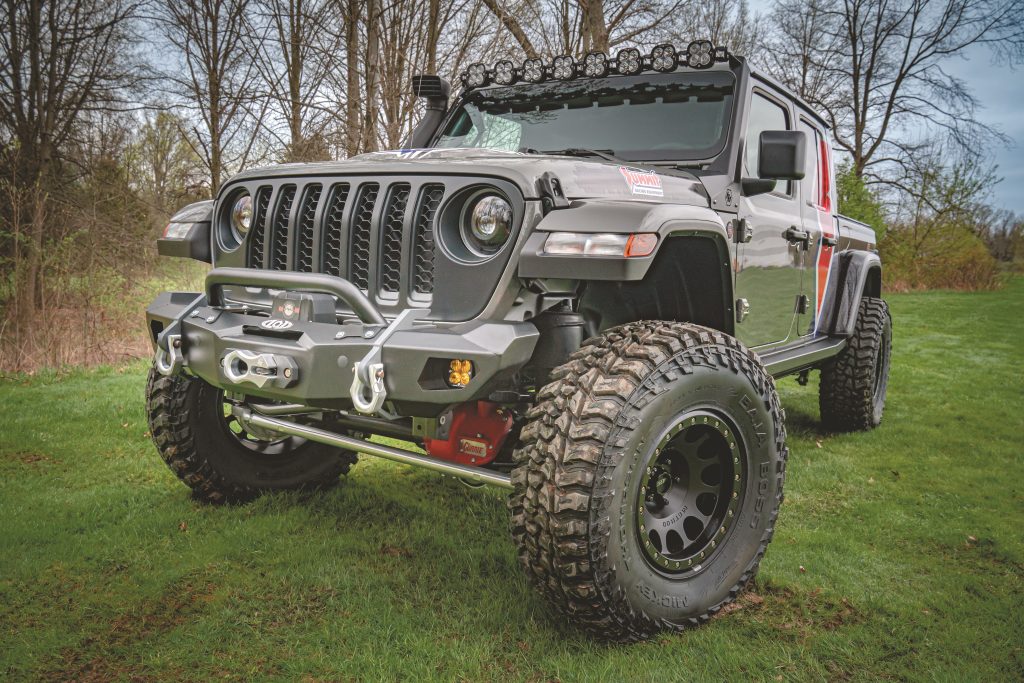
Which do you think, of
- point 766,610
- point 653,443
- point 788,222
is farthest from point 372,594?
point 788,222

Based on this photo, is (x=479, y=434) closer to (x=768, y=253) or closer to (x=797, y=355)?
(x=768, y=253)

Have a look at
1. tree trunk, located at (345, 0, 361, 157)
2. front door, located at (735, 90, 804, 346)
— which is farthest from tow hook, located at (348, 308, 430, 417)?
tree trunk, located at (345, 0, 361, 157)

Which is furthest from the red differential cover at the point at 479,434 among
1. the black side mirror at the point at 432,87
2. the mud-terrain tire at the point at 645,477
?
the black side mirror at the point at 432,87

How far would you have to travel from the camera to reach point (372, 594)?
302 centimetres

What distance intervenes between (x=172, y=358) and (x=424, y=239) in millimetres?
1099

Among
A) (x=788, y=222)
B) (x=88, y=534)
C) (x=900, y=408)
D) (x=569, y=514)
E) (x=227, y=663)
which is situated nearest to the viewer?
(x=569, y=514)

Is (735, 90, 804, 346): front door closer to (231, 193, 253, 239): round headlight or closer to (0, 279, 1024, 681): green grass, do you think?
(0, 279, 1024, 681): green grass

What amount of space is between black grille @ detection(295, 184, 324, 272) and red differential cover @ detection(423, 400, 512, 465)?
856mm

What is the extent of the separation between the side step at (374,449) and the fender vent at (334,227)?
651 mm

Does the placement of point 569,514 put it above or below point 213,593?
above

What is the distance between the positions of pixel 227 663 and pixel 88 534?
4.98ft

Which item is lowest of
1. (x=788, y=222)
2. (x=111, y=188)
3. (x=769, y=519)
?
(x=769, y=519)

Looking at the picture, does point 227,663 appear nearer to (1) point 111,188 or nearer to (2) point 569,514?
(2) point 569,514

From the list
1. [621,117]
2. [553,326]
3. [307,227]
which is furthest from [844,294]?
[307,227]
